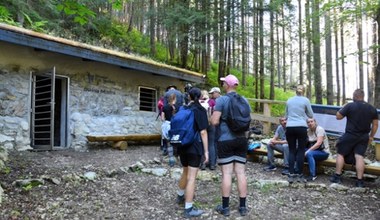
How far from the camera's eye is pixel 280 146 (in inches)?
253


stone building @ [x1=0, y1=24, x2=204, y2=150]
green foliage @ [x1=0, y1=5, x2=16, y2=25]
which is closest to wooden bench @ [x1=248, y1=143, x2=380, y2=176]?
stone building @ [x1=0, y1=24, x2=204, y2=150]

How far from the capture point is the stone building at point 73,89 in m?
7.06

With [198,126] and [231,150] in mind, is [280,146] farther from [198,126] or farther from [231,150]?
[198,126]

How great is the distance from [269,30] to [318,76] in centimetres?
334

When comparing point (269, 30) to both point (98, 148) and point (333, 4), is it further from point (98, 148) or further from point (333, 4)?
point (98, 148)

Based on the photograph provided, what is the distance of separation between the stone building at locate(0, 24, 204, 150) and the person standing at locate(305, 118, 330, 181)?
4.92m

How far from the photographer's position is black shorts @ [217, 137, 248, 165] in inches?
157

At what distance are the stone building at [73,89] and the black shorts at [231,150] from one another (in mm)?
4835

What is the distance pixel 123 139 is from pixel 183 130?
4849 millimetres

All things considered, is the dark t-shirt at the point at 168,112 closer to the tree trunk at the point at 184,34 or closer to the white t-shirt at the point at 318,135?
the white t-shirt at the point at 318,135

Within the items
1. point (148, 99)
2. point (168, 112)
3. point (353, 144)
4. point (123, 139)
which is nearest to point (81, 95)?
point (123, 139)

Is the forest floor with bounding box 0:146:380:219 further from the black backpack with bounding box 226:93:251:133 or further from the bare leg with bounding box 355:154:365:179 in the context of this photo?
the black backpack with bounding box 226:93:251:133

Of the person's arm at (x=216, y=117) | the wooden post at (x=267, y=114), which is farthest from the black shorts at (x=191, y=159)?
the wooden post at (x=267, y=114)

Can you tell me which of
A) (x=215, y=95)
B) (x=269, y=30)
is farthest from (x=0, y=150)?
(x=269, y=30)
